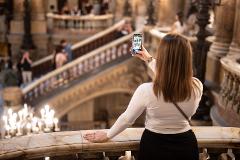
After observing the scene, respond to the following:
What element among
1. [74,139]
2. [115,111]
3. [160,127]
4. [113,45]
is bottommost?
[115,111]

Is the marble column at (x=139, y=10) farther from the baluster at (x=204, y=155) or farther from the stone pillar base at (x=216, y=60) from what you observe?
the baluster at (x=204, y=155)

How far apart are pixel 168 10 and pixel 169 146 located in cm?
1090

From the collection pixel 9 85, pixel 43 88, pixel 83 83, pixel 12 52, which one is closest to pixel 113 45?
pixel 83 83

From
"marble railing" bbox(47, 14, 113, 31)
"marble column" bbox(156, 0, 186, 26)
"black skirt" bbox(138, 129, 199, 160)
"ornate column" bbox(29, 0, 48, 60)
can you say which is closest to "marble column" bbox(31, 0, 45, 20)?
"ornate column" bbox(29, 0, 48, 60)

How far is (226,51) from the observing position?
350 inches

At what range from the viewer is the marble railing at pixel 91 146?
3.32m

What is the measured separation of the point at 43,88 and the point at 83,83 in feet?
3.91

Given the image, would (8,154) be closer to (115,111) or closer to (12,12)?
(115,111)

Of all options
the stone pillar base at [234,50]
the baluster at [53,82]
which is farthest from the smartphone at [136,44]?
the baluster at [53,82]

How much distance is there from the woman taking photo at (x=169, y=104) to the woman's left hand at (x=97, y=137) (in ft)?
1.02

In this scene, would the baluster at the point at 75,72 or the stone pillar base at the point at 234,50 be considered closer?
the stone pillar base at the point at 234,50

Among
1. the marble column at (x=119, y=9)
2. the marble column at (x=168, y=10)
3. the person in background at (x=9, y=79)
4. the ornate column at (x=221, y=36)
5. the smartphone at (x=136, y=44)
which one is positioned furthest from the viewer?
the marble column at (x=119, y=9)

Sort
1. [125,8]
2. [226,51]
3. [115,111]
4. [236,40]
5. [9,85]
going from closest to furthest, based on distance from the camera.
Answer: [236,40], [226,51], [9,85], [115,111], [125,8]

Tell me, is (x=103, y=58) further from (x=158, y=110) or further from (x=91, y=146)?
(x=158, y=110)
